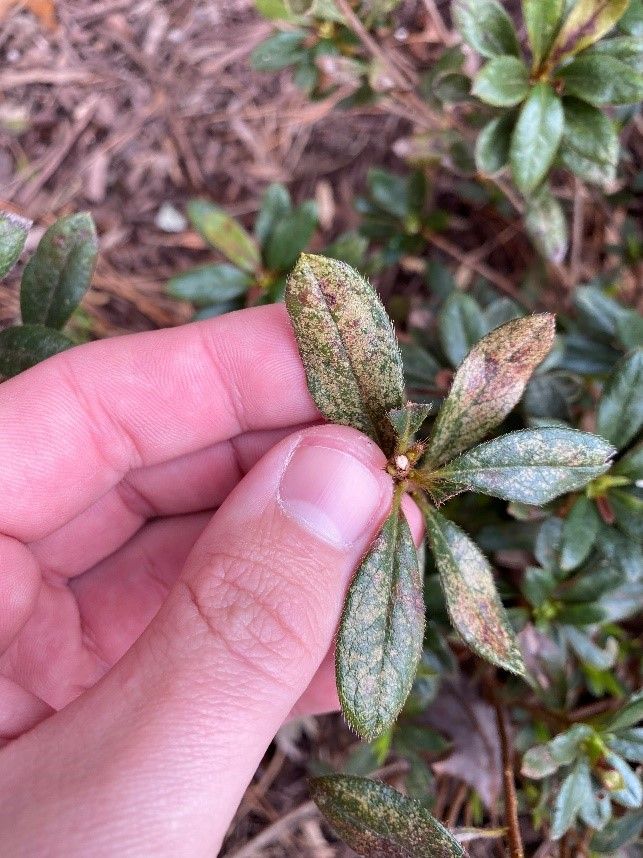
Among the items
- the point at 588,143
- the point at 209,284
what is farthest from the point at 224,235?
the point at 588,143

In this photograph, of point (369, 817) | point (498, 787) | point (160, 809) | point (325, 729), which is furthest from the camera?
point (325, 729)

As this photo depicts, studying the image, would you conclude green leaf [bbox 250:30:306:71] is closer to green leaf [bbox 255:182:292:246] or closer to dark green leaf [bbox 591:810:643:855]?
green leaf [bbox 255:182:292:246]

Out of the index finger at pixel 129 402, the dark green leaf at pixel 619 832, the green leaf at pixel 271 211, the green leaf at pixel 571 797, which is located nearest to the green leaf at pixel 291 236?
the green leaf at pixel 271 211

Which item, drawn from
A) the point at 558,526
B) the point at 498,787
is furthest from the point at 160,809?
the point at 498,787

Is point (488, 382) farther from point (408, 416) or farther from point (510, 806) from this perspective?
point (510, 806)

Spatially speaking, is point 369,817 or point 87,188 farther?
point 87,188

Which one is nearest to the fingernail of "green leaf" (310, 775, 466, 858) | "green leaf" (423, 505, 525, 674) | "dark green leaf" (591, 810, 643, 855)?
"green leaf" (423, 505, 525, 674)

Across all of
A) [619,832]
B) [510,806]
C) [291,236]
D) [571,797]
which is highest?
[291,236]

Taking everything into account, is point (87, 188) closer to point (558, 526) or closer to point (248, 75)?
point (248, 75)
